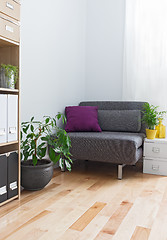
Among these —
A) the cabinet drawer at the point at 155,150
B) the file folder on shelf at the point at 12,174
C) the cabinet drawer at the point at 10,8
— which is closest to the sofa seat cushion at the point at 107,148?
the cabinet drawer at the point at 155,150

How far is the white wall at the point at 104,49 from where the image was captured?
3.60 metres

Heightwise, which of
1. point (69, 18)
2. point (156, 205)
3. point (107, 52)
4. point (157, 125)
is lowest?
point (156, 205)

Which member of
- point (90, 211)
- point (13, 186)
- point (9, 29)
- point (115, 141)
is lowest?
point (90, 211)

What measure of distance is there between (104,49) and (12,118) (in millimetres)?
2229

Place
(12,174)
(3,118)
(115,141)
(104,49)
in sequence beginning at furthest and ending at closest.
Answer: (104,49) → (115,141) → (12,174) → (3,118)

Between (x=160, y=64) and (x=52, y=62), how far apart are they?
56.1 inches

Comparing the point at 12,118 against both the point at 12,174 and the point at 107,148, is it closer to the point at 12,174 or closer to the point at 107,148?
the point at 12,174

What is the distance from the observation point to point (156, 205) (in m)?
1.92

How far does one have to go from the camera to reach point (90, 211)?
5.86 feet

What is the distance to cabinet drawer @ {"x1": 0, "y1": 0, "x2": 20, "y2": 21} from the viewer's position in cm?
173

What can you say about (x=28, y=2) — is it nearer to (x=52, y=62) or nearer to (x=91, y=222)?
(x=52, y=62)

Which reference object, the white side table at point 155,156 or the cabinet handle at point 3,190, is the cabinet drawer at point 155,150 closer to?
the white side table at point 155,156

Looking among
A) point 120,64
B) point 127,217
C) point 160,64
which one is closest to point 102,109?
point 120,64

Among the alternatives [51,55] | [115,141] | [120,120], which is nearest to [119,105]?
[120,120]
